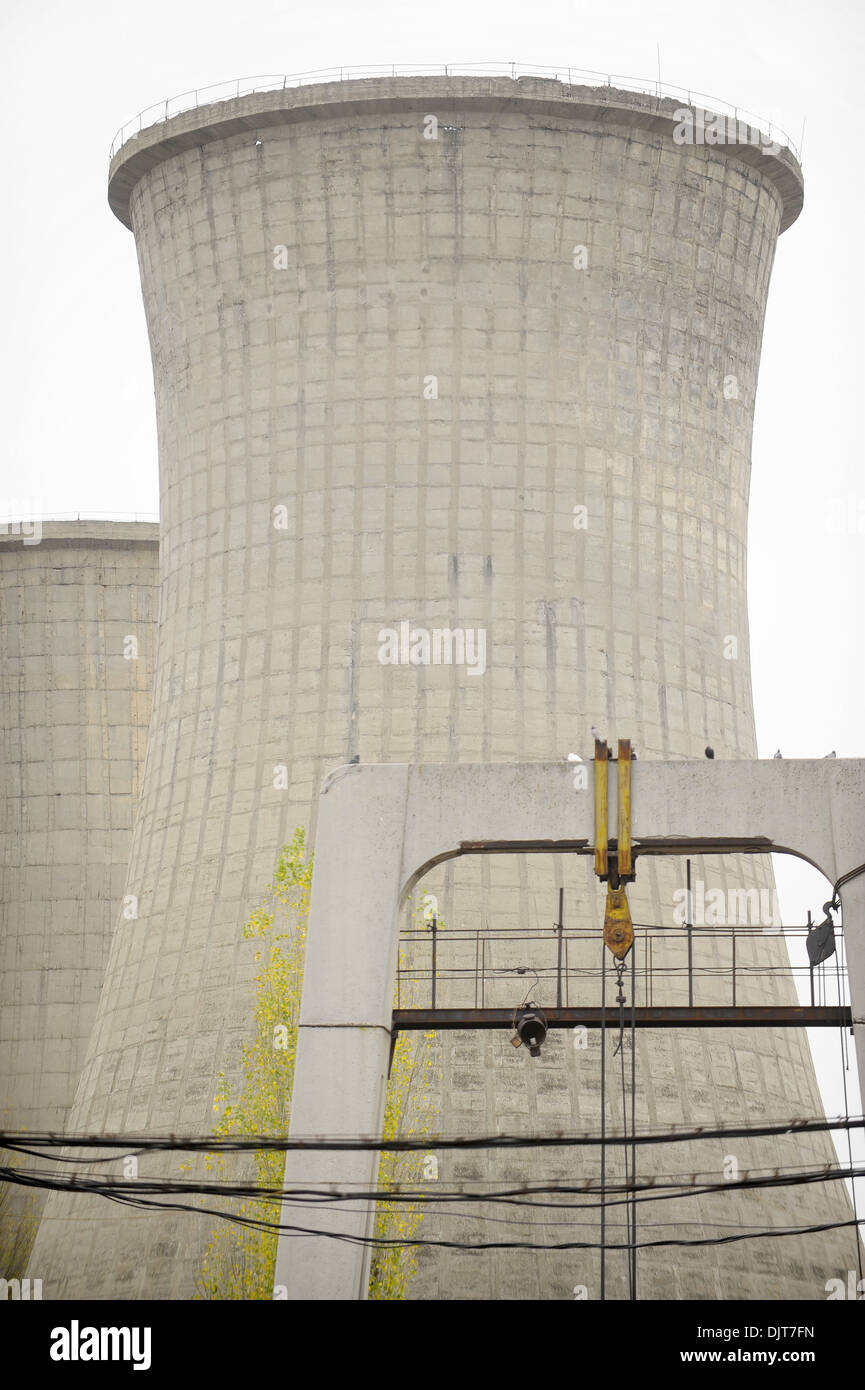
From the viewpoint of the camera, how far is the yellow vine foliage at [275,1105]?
24.1 meters

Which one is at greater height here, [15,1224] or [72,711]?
[72,711]

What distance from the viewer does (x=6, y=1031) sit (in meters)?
36.5

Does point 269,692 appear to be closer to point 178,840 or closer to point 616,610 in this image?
point 178,840

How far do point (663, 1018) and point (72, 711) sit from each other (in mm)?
20152

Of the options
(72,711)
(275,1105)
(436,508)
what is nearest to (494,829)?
(275,1105)

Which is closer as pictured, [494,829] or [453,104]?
[494,829]

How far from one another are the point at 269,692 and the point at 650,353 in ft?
21.4

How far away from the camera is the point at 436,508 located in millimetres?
27688

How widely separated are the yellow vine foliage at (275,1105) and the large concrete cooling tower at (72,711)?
11.5 metres

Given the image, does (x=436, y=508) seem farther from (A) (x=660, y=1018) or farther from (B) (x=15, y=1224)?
(B) (x=15, y=1224)

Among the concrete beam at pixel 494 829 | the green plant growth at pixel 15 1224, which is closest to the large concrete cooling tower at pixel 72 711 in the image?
the green plant growth at pixel 15 1224

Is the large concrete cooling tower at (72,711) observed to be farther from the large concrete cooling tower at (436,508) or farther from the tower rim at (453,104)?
the tower rim at (453,104)

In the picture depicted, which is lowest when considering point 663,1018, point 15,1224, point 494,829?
point 663,1018

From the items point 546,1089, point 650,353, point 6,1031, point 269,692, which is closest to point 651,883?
point 546,1089
